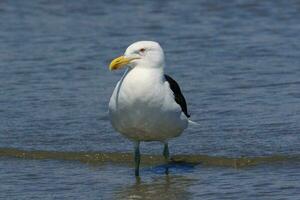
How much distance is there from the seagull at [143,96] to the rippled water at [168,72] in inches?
20.7

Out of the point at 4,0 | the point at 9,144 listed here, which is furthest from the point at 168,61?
the point at 4,0

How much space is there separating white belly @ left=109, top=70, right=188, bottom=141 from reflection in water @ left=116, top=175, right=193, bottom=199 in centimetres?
43

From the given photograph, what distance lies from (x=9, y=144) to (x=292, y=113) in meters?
3.23

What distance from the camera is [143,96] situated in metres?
9.61

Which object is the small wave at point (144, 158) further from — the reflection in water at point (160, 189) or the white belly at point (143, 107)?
the white belly at point (143, 107)

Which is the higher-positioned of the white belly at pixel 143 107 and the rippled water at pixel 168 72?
the white belly at pixel 143 107

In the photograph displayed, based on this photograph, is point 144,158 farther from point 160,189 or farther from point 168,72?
point 168,72

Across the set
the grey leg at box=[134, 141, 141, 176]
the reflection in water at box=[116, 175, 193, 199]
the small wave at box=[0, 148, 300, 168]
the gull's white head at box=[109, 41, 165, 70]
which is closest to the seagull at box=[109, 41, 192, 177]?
the gull's white head at box=[109, 41, 165, 70]

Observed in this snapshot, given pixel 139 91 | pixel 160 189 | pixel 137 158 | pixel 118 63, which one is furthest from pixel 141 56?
pixel 160 189

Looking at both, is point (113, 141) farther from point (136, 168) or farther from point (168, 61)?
point (168, 61)

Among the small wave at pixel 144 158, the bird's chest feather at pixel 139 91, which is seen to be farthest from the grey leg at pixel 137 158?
the bird's chest feather at pixel 139 91

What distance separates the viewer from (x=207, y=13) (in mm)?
19328

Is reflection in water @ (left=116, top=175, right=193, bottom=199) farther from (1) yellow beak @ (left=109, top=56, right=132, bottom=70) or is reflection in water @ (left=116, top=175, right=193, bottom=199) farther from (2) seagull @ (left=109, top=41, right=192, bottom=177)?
(1) yellow beak @ (left=109, top=56, right=132, bottom=70)

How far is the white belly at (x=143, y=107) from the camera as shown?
9617mm
